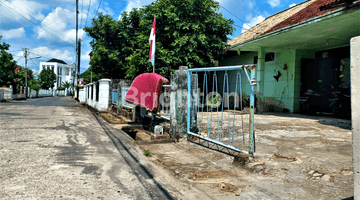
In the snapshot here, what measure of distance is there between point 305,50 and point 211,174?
932cm

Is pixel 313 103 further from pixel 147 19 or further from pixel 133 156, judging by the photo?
pixel 147 19

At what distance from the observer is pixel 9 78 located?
32062 millimetres

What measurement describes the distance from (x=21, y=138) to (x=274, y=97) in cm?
1023

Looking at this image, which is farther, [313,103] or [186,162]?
[313,103]

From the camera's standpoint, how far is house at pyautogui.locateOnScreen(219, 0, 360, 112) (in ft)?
22.3

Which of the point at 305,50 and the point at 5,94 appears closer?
the point at 305,50

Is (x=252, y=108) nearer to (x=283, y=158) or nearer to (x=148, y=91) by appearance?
(x=283, y=158)

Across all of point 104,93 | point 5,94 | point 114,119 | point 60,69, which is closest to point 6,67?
point 5,94

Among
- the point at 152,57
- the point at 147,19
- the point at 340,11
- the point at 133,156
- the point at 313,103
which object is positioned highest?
the point at 147,19

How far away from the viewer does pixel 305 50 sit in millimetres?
10477

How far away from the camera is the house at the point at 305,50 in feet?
22.3

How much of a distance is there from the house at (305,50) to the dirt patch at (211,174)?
17.4 feet

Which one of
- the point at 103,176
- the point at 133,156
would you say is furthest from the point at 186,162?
the point at 103,176

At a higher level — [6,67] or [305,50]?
[6,67]
